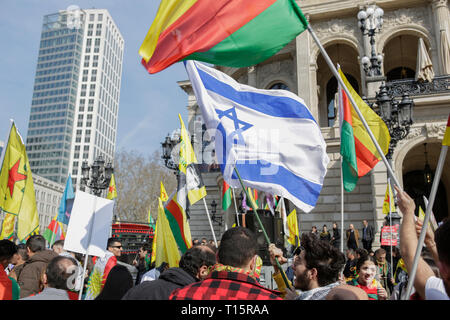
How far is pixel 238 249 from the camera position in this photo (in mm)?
2449

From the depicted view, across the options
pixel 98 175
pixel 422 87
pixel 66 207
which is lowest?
pixel 66 207

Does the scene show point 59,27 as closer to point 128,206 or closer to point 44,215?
point 44,215

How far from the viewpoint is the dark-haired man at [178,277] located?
2656mm

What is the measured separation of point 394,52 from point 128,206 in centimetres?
3202

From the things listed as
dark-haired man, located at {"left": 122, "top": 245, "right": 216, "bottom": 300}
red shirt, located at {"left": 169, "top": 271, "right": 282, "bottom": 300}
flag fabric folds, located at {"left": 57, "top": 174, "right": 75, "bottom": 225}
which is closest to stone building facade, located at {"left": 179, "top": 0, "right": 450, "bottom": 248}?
flag fabric folds, located at {"left": 57, "top": 174, "right": 75, "bottom": 225}

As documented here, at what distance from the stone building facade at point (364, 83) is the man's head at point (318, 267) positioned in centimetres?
1218

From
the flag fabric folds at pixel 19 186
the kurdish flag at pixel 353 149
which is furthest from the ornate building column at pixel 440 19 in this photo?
the flag fabric folds at pixel 19 186

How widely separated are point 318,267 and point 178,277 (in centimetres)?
114

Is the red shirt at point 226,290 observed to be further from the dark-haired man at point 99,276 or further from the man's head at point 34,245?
the man's head at point 34,245

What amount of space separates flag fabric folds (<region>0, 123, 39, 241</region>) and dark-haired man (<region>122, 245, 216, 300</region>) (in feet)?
14.9

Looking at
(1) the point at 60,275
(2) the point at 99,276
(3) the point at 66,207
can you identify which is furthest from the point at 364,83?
(1) the point at 60,275

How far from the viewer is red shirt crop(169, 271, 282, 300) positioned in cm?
216

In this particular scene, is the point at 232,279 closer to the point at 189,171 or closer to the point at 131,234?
the point at 189,171
